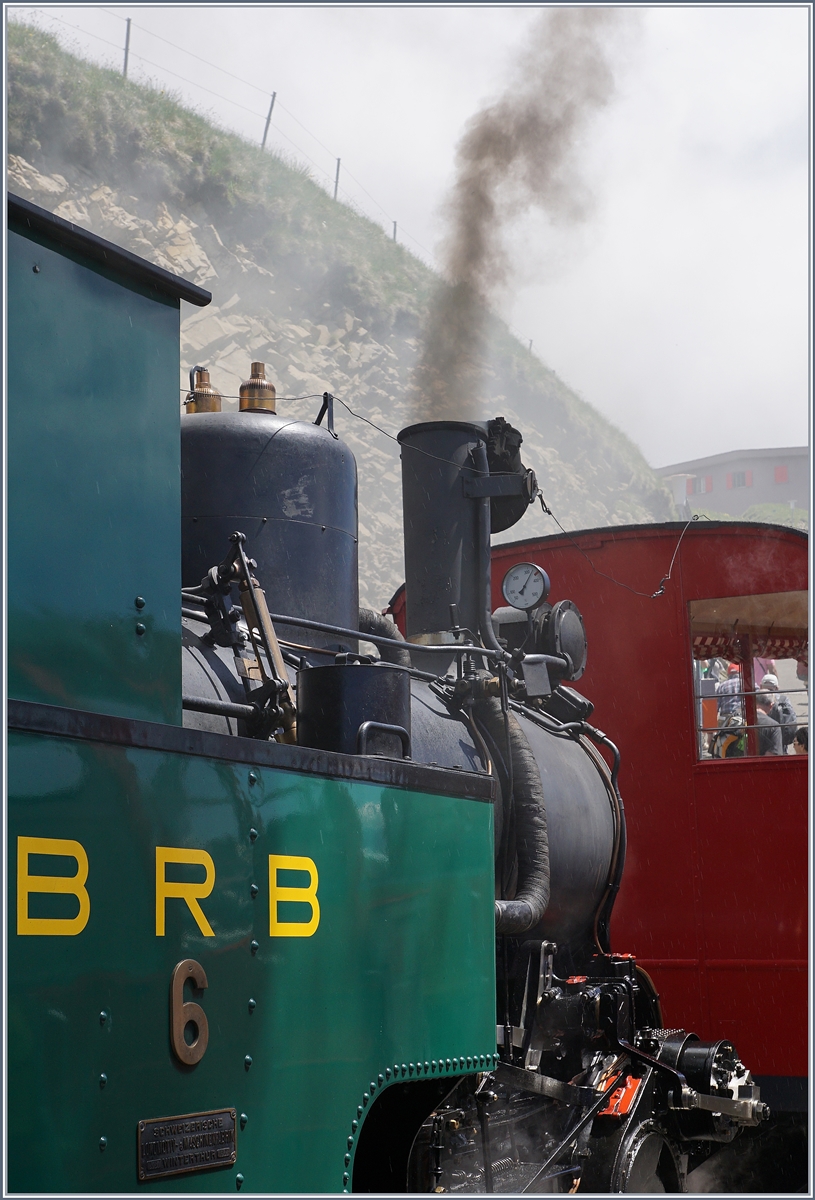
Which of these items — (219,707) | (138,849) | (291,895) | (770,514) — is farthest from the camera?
(770,514)

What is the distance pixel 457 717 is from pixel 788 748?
2.44 m

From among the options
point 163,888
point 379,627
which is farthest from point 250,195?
point 163,888

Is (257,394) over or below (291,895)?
over

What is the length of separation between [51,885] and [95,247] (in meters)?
1.07

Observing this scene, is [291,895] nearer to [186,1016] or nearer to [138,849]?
[186,1016]

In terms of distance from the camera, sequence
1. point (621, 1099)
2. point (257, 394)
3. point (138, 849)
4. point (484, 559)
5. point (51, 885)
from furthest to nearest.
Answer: point (484, 559)
point (621, 1099)
point (257, 394)
point (138, 849)
point (51, 885)

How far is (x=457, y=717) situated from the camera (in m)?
4.24

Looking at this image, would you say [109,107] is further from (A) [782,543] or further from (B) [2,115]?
(B) [2,115]

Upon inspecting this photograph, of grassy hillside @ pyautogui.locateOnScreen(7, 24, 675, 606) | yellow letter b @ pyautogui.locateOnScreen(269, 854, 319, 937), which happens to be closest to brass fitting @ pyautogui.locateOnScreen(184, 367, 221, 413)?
yellow letter b @ pyautogui.locateOnScreen(269, 854, 319, 937)

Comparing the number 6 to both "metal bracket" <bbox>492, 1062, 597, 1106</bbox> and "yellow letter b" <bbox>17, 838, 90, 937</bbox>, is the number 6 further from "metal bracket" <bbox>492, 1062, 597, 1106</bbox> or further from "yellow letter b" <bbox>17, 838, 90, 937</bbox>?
"metal bracket" <bbox>492, 1062, 597, 1106</bbox>

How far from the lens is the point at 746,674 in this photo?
6.08m

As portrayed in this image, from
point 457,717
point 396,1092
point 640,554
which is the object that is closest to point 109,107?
point 640,554

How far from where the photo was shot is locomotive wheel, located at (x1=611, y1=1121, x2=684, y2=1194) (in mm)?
4043

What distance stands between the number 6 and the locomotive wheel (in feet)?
8.27
